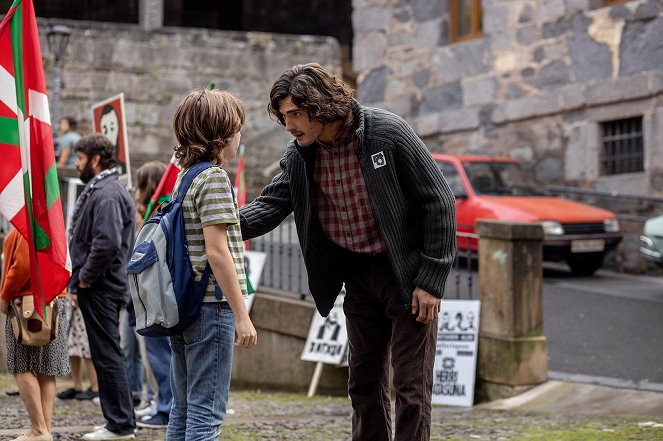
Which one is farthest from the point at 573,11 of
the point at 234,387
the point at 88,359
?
the point at 88,359

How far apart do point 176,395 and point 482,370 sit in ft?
16.0

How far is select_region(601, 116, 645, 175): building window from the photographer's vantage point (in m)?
16.1

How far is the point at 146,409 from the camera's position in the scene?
8008 millimetres

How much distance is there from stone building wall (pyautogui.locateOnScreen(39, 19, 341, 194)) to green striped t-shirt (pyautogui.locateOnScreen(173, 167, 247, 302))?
15.9 m

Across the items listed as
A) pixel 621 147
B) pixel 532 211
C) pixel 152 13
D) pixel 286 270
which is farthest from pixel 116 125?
pixel 152 13

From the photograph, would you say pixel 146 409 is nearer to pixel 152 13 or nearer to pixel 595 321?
pixel 595 321

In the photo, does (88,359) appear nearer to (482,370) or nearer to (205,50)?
(482,370)

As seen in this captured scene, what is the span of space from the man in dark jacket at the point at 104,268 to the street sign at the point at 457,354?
117 inches

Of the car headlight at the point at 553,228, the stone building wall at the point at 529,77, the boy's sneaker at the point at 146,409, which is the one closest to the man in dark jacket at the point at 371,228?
the boy's sneaker at the point at 146,409

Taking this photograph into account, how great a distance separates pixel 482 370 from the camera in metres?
9.06

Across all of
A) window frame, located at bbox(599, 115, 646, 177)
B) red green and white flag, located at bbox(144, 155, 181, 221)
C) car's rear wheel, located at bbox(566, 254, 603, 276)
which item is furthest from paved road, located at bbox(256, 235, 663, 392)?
red green and white flag, located at bbox(144, 155, 181, 221)

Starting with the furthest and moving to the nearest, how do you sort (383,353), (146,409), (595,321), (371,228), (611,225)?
(611,225), (595,321), (146,409), (383,353), (371,228)

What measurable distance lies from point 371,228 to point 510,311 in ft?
14.3

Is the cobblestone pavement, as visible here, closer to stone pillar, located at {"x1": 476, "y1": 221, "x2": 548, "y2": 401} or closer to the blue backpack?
stone pillar, located at {"x1": 476, "y1": 221, "x2": 548, "y2": 401}
